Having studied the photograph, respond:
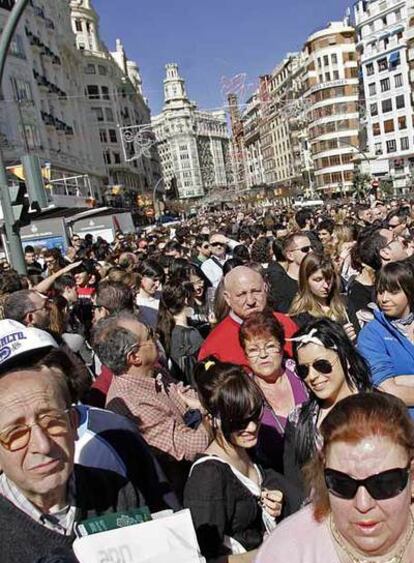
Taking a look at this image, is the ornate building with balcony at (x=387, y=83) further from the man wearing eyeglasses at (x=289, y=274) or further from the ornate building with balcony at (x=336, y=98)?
the man wearing eyeglasses at (x=289, y=274)

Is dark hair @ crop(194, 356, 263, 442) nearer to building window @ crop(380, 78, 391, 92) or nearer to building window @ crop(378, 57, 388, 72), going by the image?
building window @ crop(380, 78, 391, 92)

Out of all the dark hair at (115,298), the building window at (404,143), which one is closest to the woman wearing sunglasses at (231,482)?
the dark hair at (115,298)

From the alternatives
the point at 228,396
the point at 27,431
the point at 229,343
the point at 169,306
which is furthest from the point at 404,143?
the point at 27,431

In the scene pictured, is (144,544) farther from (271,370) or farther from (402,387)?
(402,387)

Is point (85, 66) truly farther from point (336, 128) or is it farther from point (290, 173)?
point (290, 173)

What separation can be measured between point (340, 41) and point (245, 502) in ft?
284

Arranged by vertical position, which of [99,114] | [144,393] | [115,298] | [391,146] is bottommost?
[144,393]

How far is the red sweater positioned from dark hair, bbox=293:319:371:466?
71cm

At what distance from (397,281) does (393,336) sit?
0.40 metres

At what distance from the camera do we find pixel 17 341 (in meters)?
2.07

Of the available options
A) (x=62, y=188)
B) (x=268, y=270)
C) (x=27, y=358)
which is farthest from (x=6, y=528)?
(x=62, y=188)

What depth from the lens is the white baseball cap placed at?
1.98 m

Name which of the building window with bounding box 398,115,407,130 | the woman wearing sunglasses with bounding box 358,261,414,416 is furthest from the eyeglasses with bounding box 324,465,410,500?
the building window with bounding box 398,115,407,130

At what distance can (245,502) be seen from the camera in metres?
2.42
